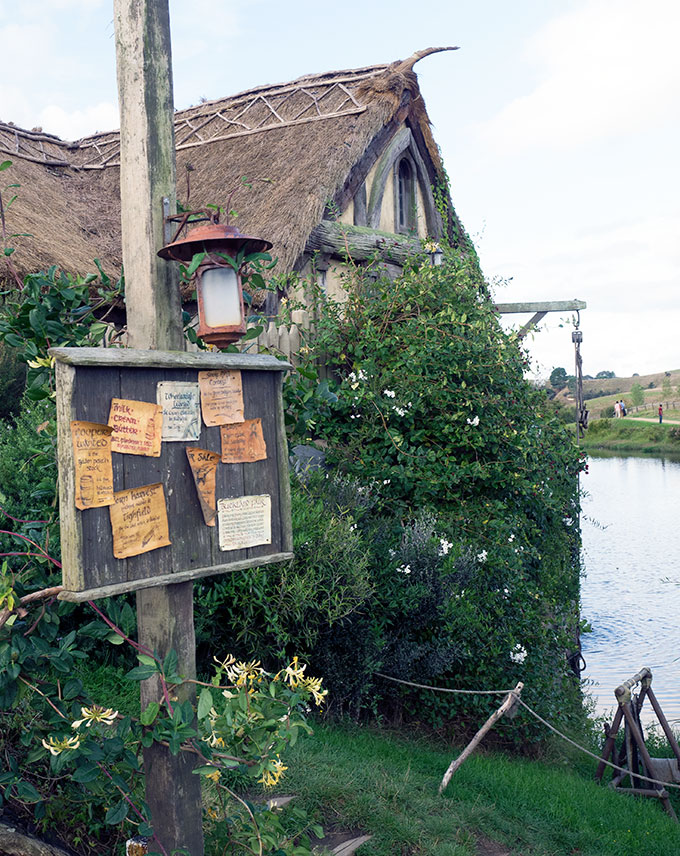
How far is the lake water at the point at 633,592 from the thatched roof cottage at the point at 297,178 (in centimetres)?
456

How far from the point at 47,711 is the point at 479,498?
17.6 feet

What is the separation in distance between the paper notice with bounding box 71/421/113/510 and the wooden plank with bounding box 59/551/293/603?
257 millimetres

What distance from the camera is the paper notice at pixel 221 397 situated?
9.30ft

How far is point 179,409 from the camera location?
275 centimetres

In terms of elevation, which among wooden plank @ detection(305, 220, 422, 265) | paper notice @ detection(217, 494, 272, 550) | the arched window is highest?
the arched window

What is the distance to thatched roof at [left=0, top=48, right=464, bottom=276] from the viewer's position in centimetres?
917

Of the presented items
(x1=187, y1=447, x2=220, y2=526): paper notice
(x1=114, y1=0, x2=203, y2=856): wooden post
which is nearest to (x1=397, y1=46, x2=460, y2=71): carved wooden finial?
(x1=114, y1=0, x2=203, y2=856): wooden post

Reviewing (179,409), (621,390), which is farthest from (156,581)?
(621,390)

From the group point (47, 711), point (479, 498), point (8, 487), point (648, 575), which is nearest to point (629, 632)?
point (648, 575)

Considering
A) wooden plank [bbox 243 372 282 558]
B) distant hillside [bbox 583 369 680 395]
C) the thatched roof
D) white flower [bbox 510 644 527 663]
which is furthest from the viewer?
distant hillside [bbox 583 369 680 395]

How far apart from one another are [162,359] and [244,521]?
0.68 m

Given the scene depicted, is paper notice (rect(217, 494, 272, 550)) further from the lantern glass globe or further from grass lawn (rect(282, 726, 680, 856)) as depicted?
grass lawn (rect(282, 726, 680, 856))

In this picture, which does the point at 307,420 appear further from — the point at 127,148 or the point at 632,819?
the point at 632,819

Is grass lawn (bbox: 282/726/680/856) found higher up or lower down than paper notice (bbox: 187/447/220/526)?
lower down
